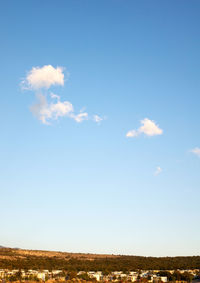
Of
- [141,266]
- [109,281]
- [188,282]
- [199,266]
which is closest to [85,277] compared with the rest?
[109,281]

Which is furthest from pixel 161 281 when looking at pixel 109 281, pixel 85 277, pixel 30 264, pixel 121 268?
pixel 30 264

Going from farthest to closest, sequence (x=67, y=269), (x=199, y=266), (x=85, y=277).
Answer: (x=199, y=266) < (x=67, y=269) < (x=85, y=277)

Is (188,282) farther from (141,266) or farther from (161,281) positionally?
(141,266)

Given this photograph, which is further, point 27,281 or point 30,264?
point 30,264

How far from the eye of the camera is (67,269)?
80.8 m

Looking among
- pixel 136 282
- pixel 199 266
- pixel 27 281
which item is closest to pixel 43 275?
Answer: pixel 27 281

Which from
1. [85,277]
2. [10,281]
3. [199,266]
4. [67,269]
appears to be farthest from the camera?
[199,266]

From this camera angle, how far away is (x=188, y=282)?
6294 centimetres

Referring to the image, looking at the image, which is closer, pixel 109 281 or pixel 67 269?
pixel 109 281

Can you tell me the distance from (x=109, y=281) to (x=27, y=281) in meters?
14.5

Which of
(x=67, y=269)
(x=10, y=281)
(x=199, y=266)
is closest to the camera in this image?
(x=10, y=281)

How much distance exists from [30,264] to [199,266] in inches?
1632

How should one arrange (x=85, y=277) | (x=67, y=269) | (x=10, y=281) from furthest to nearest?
1. (x=67, y=269)
2. (x=85, y=277)
3. (x=10, y=281)

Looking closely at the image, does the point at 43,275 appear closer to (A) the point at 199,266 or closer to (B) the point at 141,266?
(B) the point at 141,266
